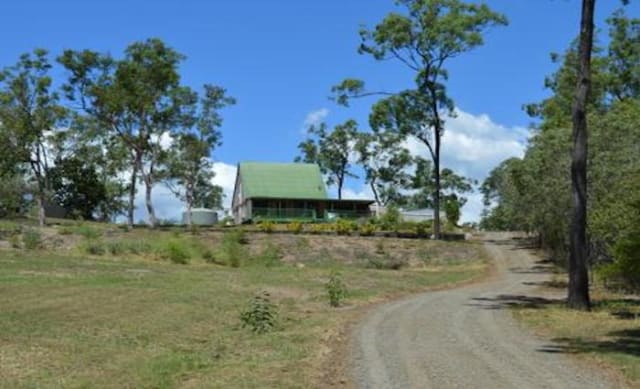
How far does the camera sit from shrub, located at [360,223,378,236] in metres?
54.7

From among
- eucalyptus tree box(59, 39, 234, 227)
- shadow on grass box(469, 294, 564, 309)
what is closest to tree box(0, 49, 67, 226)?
eucalyptus tree box(59, 39, 234, 227)

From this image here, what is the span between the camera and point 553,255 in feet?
161

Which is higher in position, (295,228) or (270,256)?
(295,228)

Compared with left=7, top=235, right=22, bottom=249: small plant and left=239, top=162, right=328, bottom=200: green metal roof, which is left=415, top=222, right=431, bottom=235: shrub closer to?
left=239, top=162, right=328, bottom=200: green metal roof

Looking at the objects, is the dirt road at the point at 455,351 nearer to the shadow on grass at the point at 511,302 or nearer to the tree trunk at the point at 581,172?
the shadow on grass at the point at 511,302

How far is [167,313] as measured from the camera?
20094mm

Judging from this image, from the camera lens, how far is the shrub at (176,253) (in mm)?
39906

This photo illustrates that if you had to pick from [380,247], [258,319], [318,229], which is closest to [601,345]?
[258,319]

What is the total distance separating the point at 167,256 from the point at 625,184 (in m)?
23.8

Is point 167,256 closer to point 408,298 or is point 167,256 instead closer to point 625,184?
point 408,298

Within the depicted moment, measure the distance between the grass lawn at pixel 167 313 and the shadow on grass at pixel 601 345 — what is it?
4.40 metres

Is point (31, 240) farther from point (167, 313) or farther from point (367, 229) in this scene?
point (367, 229)

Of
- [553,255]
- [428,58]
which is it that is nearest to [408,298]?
[553,255]

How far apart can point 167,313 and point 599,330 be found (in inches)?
410
